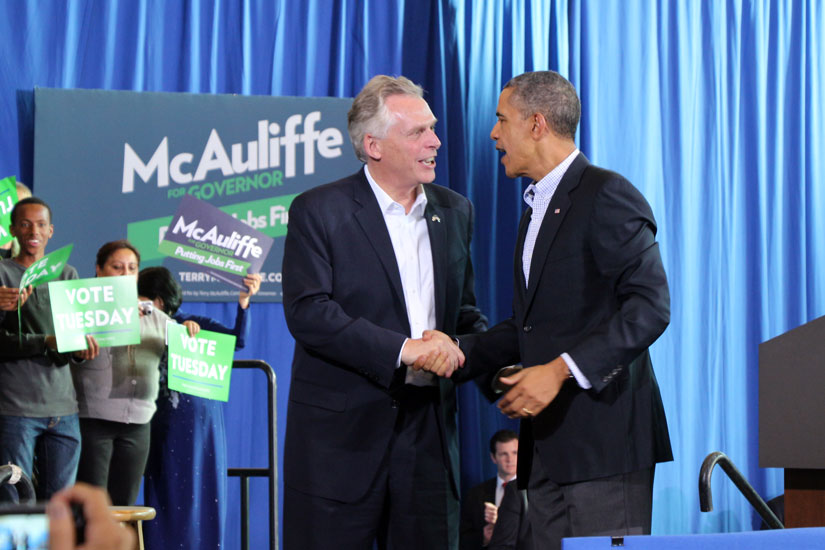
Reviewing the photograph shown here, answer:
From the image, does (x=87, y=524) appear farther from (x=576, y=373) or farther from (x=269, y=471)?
(x=269, y=471)

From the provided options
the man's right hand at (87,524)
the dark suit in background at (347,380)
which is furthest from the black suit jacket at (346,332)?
the man's right hand at (87,524)

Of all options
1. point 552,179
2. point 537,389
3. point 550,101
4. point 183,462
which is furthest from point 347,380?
point 183,462

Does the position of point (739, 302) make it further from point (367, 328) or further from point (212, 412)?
point (367, 328)

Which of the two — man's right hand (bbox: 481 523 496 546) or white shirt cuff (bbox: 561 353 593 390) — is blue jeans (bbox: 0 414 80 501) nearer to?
man's right hand (bbox: 481 523 496 546)

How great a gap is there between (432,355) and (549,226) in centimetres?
41

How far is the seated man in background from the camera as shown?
4.22 m

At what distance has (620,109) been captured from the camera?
4.65 meters

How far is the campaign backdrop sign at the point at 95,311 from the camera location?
12.9ft

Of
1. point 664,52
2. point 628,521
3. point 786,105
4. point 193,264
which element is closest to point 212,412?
point 193,264

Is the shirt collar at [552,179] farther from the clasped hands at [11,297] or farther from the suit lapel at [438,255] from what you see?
the clasped hands at [11,297]

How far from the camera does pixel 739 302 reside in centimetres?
477

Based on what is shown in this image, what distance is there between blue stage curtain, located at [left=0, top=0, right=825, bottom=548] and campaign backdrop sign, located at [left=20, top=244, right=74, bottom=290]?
1.44 ft

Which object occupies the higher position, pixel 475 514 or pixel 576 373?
pixel 576 373

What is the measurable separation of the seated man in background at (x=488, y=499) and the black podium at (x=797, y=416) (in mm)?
2167
